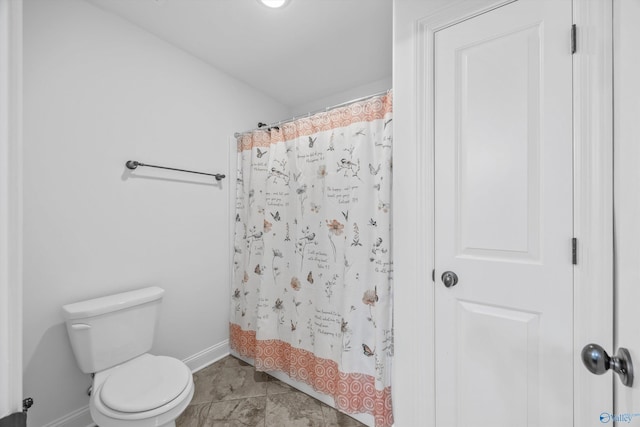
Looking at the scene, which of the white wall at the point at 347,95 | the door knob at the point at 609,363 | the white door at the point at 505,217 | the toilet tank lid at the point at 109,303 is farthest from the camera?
the white wall at the point at 347,95

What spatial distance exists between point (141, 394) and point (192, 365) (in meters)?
0.87

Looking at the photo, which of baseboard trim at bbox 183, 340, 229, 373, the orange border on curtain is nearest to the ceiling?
the orange border on curtain

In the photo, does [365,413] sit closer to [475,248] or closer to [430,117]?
[475,248]

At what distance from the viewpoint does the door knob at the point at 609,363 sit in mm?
580

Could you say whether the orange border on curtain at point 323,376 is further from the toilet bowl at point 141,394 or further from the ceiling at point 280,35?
the ceiling at point 280,35

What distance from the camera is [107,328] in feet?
4.42

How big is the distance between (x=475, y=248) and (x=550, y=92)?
0.60 m

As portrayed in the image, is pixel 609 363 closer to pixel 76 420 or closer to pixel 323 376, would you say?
pixel 323 376

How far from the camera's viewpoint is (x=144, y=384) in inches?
48.3

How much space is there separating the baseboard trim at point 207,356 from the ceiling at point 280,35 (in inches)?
90.1

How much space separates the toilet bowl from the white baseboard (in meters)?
0.36

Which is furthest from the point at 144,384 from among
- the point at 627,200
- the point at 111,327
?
the point at 627,200

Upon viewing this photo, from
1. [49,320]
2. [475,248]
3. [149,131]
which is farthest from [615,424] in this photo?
[149,131]

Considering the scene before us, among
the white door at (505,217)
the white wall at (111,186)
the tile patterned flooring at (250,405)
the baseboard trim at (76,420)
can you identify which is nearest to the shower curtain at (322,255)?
the tile patterned flooring at (250,405)
